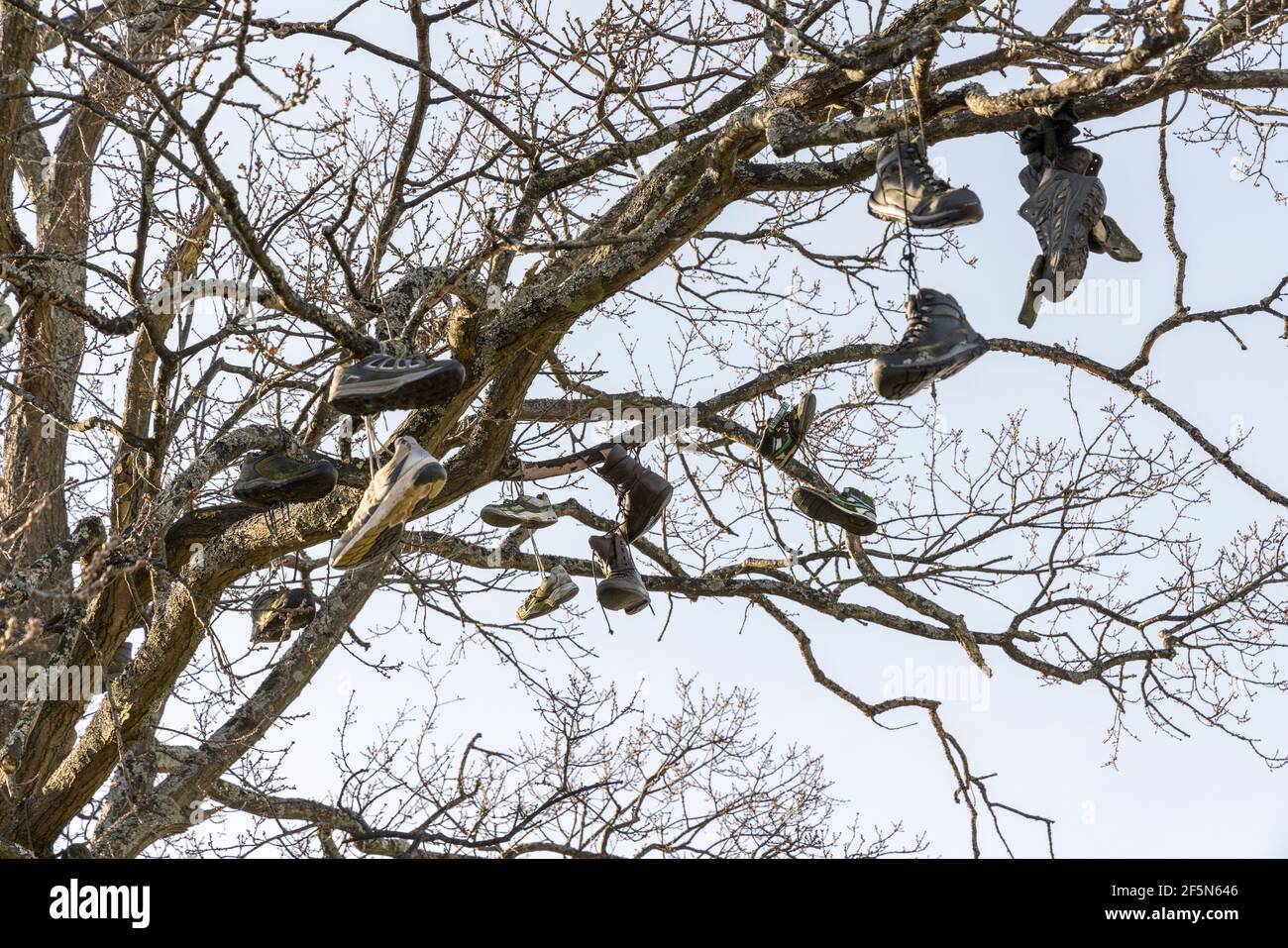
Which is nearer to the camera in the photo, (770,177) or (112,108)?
(770,177)

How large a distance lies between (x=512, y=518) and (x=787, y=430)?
1.11 metres

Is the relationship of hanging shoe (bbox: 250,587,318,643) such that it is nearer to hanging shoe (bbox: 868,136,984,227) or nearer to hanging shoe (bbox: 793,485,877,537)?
hanging shoe (bbox: 793,485,877,537)

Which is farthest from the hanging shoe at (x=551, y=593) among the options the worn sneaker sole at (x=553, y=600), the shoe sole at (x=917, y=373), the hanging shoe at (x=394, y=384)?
the shoe sole at (x=917, y=373)

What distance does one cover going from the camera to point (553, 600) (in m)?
5.65

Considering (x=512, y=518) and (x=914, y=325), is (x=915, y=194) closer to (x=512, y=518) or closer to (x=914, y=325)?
(x=914, y=325)

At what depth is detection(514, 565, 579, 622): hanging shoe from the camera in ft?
18.4

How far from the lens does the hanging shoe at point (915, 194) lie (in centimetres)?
369

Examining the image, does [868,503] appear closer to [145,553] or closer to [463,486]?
[463,486]

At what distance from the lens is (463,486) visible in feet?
16.0

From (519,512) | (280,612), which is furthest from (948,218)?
(280,612)

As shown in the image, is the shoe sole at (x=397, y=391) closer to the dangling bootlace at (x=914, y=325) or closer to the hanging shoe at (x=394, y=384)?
the hanging shoe at (x=394, y=384)

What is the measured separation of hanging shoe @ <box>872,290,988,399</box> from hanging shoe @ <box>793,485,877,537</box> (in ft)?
4.65

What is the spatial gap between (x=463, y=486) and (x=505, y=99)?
6.61ft
